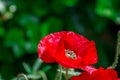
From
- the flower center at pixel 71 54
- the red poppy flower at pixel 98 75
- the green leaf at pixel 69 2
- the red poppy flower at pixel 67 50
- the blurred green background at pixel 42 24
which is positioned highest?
the red poppy flower at pixel 67 50

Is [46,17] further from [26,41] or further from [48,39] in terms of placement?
[48,39]

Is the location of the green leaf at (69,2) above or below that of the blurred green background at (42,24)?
above

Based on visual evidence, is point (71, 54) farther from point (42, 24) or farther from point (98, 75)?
point (42, 24)

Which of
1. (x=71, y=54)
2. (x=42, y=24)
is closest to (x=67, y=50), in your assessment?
(x=71, y=54)

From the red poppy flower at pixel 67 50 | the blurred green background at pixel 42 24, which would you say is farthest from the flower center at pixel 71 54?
the blurred green background at pixel 42 24

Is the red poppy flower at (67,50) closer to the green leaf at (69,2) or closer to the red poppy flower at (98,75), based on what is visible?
the red poppy flower at (98,75)

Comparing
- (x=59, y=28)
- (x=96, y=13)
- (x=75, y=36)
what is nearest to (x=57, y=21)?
(x=59, y=28)

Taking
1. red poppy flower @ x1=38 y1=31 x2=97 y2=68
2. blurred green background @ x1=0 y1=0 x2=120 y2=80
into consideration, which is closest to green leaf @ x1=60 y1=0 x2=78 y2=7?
blurred green background @ x1=0 y1=0 x2=120 y2=80
